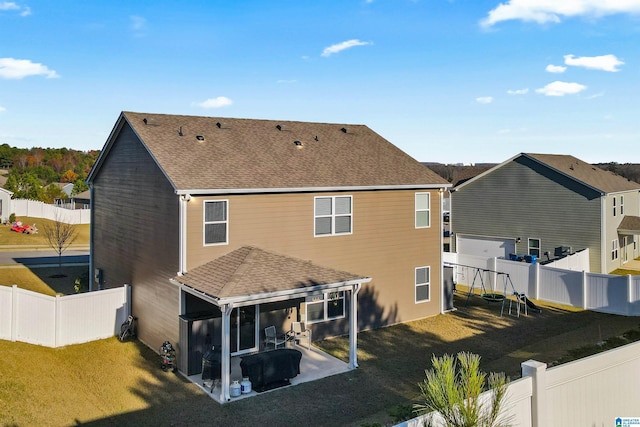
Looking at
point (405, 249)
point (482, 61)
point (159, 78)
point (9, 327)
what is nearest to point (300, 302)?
point (405, 249)

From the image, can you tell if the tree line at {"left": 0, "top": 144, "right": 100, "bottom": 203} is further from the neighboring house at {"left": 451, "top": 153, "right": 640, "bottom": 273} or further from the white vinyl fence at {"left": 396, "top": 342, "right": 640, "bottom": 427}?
the white vinyl fence at {"left": 396, "top": 342, "right": 640, "bottom": 427}

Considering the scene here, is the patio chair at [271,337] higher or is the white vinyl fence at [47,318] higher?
the white vinyl fence at [47,318]

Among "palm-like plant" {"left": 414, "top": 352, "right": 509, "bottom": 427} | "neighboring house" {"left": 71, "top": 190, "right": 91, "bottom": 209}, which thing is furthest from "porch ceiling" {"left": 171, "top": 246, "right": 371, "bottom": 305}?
"neighboring house" {"left": 71, "top": 190, "right": 91, "bottom": 209}

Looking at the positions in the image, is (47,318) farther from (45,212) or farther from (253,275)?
(45,212)

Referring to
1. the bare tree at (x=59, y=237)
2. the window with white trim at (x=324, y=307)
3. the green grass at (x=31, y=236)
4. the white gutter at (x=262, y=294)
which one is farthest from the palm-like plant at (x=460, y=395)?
the green grass at (x=31, y=236)

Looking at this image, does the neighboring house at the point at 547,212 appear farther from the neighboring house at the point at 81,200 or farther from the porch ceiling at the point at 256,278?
the neighboring house at the point at 81,200

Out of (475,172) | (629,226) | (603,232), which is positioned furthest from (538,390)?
(475,172)
